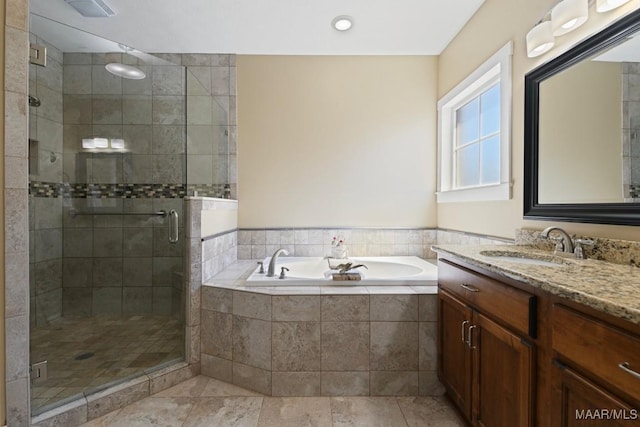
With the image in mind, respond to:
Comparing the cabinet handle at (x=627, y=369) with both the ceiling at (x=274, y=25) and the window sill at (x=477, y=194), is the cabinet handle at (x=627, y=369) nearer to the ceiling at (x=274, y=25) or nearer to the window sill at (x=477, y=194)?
the window sill at (x=477, y=194)

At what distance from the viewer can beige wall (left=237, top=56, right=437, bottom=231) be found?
9.40ft

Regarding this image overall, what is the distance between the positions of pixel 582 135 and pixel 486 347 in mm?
1031

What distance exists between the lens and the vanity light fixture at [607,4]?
1.17 m

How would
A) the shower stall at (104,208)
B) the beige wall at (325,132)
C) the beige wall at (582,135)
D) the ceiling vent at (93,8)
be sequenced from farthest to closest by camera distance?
the beige wall at (325,132)
the ceiling vent at (93,8)
the shower stall at (104,208)
the beige wall at (582,135)

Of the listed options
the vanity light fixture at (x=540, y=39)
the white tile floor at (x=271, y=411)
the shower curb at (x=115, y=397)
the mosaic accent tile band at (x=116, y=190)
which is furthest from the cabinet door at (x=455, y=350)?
the mosaic accent tile band at (x=116, y=190)

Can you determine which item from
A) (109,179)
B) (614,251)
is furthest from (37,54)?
(614,251)

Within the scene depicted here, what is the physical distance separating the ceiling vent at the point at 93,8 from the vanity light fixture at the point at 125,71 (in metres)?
0.43

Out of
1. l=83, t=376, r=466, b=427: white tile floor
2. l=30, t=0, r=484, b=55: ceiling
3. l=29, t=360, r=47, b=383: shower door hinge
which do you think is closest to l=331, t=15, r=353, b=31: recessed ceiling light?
l=30, t=0, r=484, b=55: ceiling

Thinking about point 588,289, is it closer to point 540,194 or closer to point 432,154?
point 540,194

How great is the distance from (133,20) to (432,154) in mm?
2742

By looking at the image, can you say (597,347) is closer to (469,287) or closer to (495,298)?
(495,298)

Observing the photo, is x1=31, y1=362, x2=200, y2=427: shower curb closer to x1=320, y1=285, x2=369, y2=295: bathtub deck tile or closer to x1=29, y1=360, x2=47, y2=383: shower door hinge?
x1=29, y1=360, x2=47, y2=383: shower door hinge

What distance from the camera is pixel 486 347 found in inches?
48.8

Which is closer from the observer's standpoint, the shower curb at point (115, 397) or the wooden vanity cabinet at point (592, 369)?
the wooden vanity cabinet at point (592, 369)
